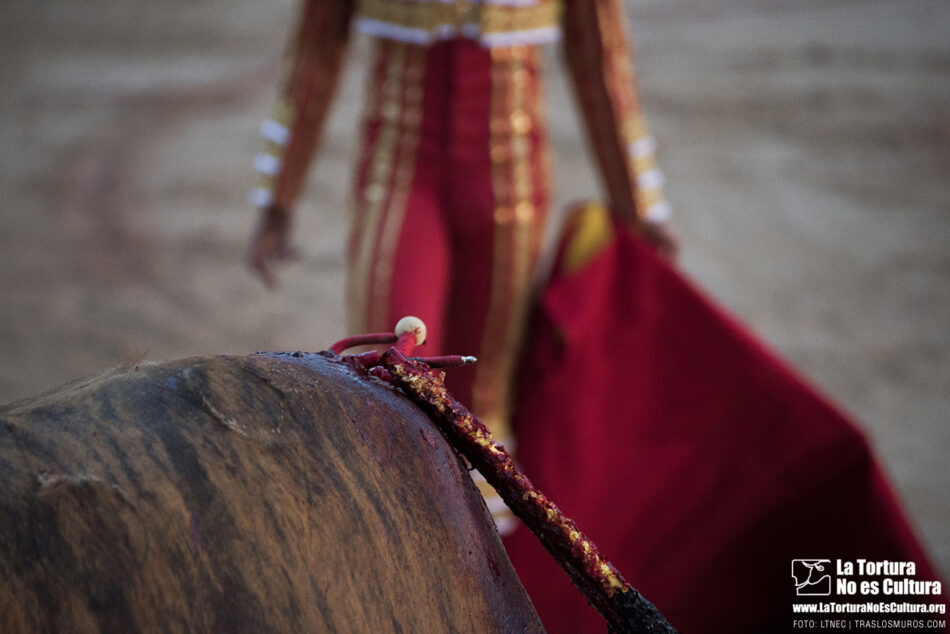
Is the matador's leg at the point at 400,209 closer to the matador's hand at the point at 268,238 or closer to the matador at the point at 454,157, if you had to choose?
the matador at the point at 454,157

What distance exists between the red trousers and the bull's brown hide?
109 cm

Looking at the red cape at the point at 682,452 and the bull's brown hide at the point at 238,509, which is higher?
the bull's brown hide at the point at 238,509

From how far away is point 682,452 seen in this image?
161cm

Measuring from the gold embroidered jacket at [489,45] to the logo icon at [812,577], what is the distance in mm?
701

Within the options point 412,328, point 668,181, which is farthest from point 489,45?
point 668,181

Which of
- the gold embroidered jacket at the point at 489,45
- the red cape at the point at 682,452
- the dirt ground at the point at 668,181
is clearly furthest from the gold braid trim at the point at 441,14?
the dirt ground at the point at 668,181

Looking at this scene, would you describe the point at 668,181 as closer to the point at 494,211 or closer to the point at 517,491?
the point at 494,211

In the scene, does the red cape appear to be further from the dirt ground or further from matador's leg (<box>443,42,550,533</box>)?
the dirt ground

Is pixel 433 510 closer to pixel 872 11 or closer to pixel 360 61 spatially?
pixel 360 61

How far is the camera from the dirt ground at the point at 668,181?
3277 mm

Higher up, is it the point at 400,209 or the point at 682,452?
the point at 400,209

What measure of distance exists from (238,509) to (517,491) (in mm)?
182

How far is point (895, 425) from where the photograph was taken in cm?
296

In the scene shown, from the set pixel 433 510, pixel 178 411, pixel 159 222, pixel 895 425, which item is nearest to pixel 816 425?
pixel 433 510
